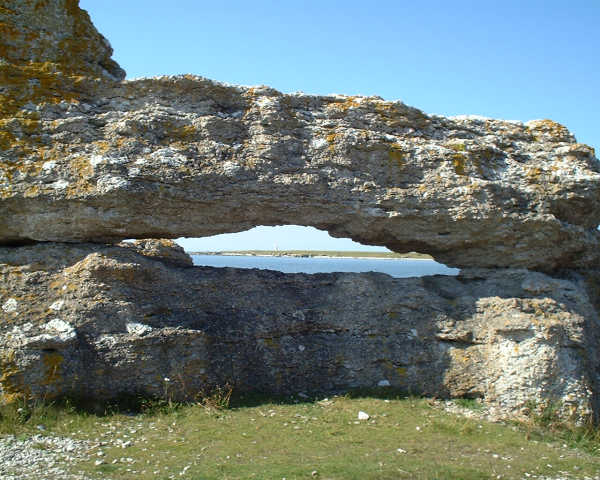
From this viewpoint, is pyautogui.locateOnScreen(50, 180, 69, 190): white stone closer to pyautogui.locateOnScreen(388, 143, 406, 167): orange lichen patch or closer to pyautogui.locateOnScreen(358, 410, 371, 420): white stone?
pyautogui.locateOnScreen(388, 143, 406, 167): orange lichen patch

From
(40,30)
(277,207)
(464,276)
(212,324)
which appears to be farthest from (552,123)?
(40,30)

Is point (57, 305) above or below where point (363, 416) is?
above

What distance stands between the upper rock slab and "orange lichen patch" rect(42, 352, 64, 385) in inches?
83.4

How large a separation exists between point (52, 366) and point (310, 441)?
402 centimetres

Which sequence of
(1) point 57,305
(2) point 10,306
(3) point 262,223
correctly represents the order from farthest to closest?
1. (3) point 262,223
2. (1) point 57,305
3. (2) point 10,306

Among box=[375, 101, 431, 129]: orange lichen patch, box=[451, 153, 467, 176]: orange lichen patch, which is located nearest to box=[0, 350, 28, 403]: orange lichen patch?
box=[375, 101, 431, 129]: orange lichen patch

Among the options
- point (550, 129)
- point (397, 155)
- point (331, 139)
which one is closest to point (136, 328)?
point (331, 139)

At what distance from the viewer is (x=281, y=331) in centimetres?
991

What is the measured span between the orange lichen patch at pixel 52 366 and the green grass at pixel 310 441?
38cm

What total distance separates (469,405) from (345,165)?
4.82 meters

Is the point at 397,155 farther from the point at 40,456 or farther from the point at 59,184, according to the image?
the point at 40,456

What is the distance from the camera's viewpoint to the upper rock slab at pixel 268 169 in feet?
30.1

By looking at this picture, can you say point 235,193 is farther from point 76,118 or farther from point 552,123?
point 552,123

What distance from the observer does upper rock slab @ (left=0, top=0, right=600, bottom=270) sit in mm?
9164
